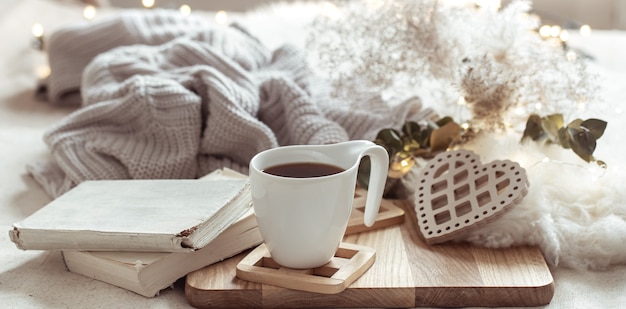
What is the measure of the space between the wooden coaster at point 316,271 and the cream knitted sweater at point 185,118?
9.7 inches

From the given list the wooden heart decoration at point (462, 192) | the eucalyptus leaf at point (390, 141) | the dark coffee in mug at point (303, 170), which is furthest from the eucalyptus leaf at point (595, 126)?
the dark coffee in mug at point (303, 170)

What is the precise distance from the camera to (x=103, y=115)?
1.06 metres

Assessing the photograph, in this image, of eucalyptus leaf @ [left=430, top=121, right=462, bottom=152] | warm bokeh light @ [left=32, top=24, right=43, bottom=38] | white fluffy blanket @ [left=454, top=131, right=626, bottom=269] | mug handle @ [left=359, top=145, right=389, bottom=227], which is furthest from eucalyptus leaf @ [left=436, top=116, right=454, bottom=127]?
warm bokeh light @ [left=32, top=24, right=43, bottom=38]

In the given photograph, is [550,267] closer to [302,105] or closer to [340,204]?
[340,204]

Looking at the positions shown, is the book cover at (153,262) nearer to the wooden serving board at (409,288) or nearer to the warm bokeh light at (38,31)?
the wooden serving board at (409,288)

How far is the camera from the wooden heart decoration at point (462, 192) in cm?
81

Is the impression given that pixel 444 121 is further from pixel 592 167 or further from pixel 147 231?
pixel 147 231

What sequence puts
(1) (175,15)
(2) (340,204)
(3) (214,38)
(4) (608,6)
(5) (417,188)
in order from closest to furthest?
(2) (340,204) < (5) (417,188) < (3) (214,38) < (1) (175,15) < (4) (608,6)

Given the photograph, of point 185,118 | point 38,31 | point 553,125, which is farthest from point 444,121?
point 38,31

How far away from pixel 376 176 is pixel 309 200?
0.10 m

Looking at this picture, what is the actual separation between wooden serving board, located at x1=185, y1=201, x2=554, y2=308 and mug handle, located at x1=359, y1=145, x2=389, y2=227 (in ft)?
0.19

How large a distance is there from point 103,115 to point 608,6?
6.20ft

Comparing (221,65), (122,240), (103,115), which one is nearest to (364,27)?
(221,65)

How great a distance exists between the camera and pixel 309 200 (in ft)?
2.31
